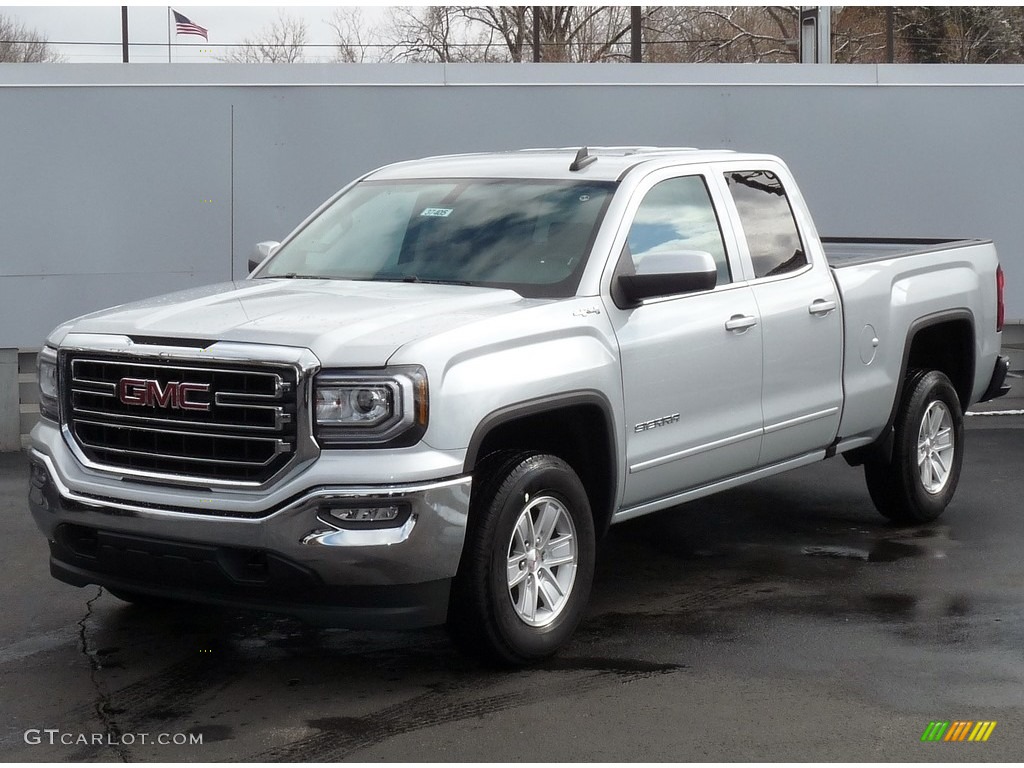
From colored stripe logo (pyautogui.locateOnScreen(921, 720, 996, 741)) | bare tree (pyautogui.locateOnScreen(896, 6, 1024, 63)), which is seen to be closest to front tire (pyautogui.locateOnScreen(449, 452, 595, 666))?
colored stripe logo (pyautogui.locateOnScreen(921, 720, 996, 741))

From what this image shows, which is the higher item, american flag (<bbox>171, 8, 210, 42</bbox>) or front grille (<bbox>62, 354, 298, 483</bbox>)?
american flag (<bbox>171, 8, 210, 42</bbox>)

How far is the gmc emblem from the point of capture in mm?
4921

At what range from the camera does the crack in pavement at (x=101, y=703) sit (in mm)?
4547

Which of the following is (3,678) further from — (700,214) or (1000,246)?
(1000,246)

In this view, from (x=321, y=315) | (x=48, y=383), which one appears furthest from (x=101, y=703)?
(x=321, y=315)

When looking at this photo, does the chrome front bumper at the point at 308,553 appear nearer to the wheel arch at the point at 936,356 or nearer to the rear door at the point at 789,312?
the rear door at the point at 789,312

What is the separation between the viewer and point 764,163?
7.04m

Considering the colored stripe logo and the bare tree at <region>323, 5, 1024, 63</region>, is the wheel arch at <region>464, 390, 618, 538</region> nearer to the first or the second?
the colored stripe logo

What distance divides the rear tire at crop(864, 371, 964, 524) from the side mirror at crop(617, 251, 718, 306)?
246cm

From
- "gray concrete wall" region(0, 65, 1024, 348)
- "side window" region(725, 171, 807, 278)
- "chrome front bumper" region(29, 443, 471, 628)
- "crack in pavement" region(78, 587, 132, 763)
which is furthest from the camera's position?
"gray concrete wall" region(0, 65, 1024, 348)

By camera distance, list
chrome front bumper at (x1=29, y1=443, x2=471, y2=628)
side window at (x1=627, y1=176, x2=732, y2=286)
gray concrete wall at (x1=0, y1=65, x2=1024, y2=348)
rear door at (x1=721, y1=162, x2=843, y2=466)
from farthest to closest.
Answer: gray concrete wall at (x1=0, y1=65, x2=1024, y2=348) < rear door at (x1=721, y1=162, x2=843, y2=466) < side window at (x1=627, y1=176, x2=732, y2=286) < chrome front bumper at (x1=29, y1=443, x2=471, y2=628)

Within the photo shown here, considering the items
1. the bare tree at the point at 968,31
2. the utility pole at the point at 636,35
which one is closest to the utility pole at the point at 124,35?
the utility pole at the point at 636,35

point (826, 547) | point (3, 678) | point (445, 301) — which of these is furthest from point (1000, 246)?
point (3, 678)

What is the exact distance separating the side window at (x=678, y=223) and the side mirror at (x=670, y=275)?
0.27 meters
